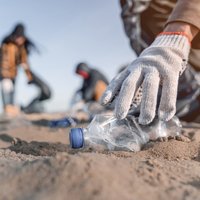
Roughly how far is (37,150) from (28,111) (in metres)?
5.51

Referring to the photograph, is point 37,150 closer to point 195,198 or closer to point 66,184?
point 66,184

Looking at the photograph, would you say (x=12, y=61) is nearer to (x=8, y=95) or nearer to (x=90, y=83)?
(x=8, y=95)

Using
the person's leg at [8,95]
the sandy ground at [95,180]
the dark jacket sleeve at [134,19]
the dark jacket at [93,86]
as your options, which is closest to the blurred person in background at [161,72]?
the sandy ground at [95,180]

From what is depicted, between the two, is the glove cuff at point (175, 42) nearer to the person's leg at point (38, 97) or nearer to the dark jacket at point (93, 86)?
the dark jacket at point (93, 86)

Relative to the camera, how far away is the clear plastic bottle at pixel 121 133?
2044mm

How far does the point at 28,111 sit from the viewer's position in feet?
24.4

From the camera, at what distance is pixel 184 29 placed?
6.70 feet

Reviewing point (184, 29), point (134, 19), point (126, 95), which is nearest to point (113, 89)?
point (126, 95)

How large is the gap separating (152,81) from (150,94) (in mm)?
57

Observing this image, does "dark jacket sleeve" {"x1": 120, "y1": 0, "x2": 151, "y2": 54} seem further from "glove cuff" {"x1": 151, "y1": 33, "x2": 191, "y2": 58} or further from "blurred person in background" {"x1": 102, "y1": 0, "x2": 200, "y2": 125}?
"glove cuff" {"x1": 151, "y1": 33, "x2": 191, "y2": 58}

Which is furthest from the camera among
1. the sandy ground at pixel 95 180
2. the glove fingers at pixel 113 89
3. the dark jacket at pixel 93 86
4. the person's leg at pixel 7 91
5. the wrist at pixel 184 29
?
the person's leg at pixel 7 91

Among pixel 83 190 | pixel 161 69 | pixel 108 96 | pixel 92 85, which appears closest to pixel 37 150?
pixel 108 96

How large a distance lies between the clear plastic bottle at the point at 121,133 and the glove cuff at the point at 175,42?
39cm

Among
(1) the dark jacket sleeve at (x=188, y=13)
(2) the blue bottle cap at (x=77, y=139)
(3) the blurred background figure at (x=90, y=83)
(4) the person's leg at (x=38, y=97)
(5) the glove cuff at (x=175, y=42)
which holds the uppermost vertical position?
(1) the dark jacket sleeve at (x=188, y=13)
